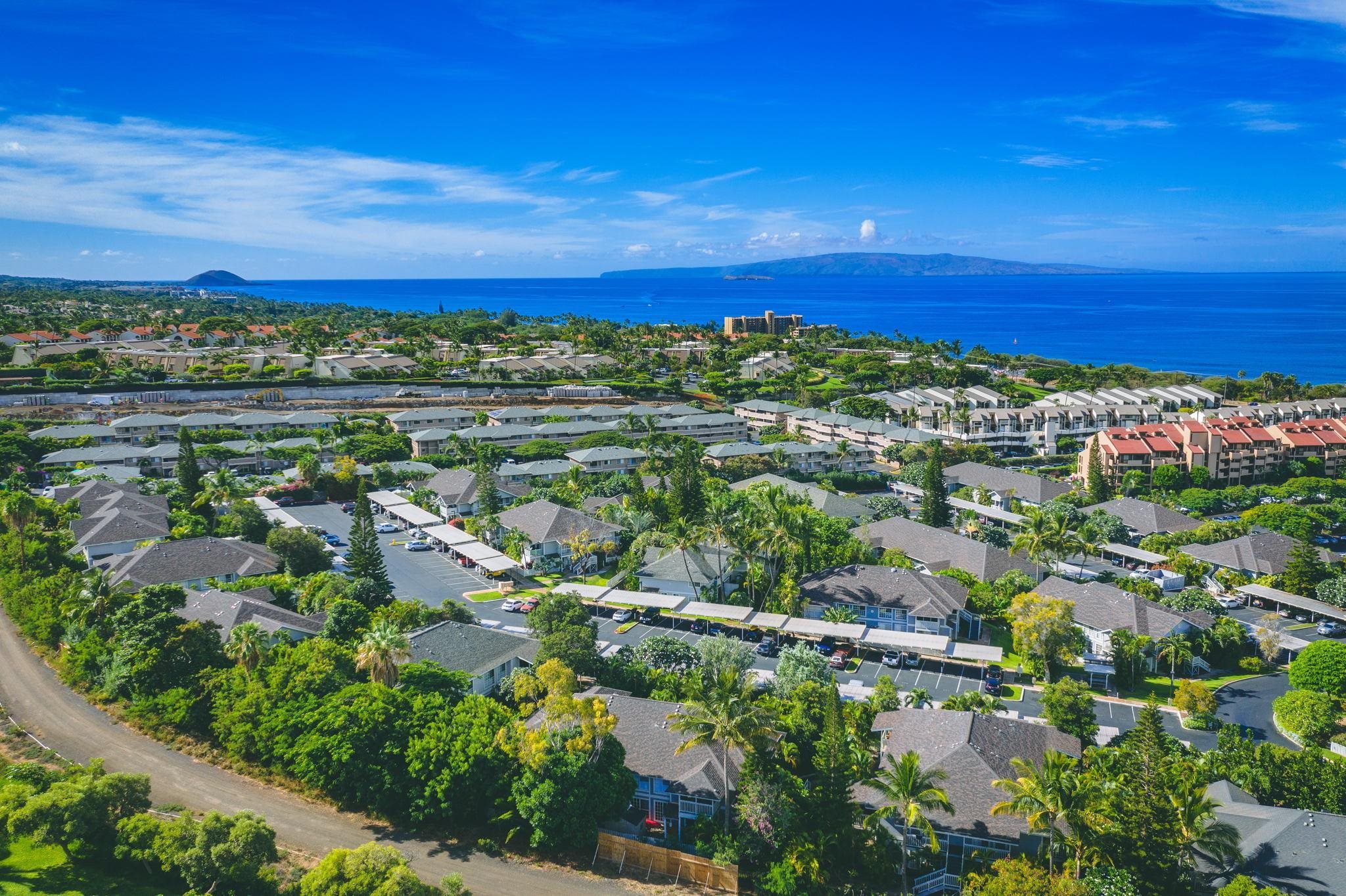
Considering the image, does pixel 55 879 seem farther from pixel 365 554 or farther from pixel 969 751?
pixel 969 751

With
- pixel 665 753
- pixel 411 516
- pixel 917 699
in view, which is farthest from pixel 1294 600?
pixel 411 516

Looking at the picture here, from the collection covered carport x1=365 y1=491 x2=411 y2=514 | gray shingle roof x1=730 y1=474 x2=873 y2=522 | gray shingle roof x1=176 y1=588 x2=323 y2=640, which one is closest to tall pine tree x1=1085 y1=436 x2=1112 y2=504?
gray shingle roof x1=730 y1=474 x2=873 y2=522

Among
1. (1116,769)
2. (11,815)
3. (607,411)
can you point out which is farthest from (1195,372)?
(11,815)

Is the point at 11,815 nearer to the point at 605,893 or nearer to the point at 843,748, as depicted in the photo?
the point at 605,893

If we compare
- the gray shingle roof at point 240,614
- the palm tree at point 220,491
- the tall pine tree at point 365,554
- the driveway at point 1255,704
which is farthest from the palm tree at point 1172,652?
the palm tree at point 220,491

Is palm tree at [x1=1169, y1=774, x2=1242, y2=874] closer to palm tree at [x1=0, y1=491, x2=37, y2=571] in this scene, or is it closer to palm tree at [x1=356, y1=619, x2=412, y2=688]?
palm tree at [x1=356, y1=619, x2=412, y2=688]

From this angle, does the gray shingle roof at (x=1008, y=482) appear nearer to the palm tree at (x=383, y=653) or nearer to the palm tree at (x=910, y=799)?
the palm tree at (x=910, y=799)
